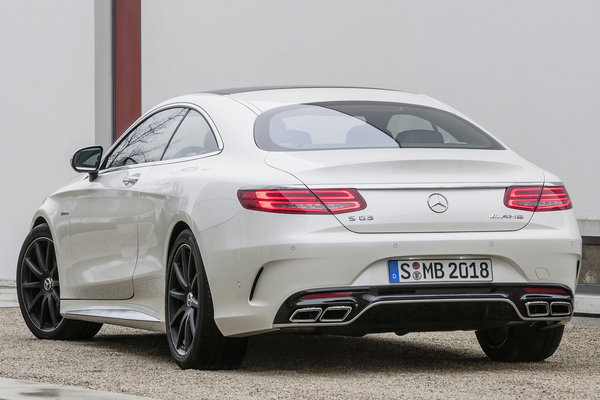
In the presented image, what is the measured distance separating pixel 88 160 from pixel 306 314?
9.62ft

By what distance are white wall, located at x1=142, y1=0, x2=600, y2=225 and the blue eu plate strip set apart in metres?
5.50

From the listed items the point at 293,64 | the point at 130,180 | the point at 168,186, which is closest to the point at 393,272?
the point at 168,186

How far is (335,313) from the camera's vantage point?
6.25 meters

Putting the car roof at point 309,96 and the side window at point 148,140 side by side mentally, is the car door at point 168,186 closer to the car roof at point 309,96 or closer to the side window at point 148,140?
the side window at point 148,140

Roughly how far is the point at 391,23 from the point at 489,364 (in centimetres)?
643

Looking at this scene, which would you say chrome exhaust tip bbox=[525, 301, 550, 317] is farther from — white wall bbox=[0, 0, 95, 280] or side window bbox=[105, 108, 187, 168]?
white wall bbox=[0, 0, 95, 280]

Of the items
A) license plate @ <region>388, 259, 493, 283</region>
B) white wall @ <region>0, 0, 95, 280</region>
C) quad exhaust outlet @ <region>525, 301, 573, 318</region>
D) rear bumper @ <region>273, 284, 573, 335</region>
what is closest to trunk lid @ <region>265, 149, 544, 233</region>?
license plate @ <region>388, 259, 493, 283</region>

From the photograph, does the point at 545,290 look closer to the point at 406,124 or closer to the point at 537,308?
the point at 537,308

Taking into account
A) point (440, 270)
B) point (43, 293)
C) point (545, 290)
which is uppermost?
point (440, 270)

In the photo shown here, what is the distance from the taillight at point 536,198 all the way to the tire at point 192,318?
1.56 meters

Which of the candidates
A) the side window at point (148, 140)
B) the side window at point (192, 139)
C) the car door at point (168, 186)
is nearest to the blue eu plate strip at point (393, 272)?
the car door at point (168, 186)

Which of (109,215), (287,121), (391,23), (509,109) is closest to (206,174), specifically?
(287,121)

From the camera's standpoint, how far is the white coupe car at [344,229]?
623cm

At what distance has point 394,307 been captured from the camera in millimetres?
6281
